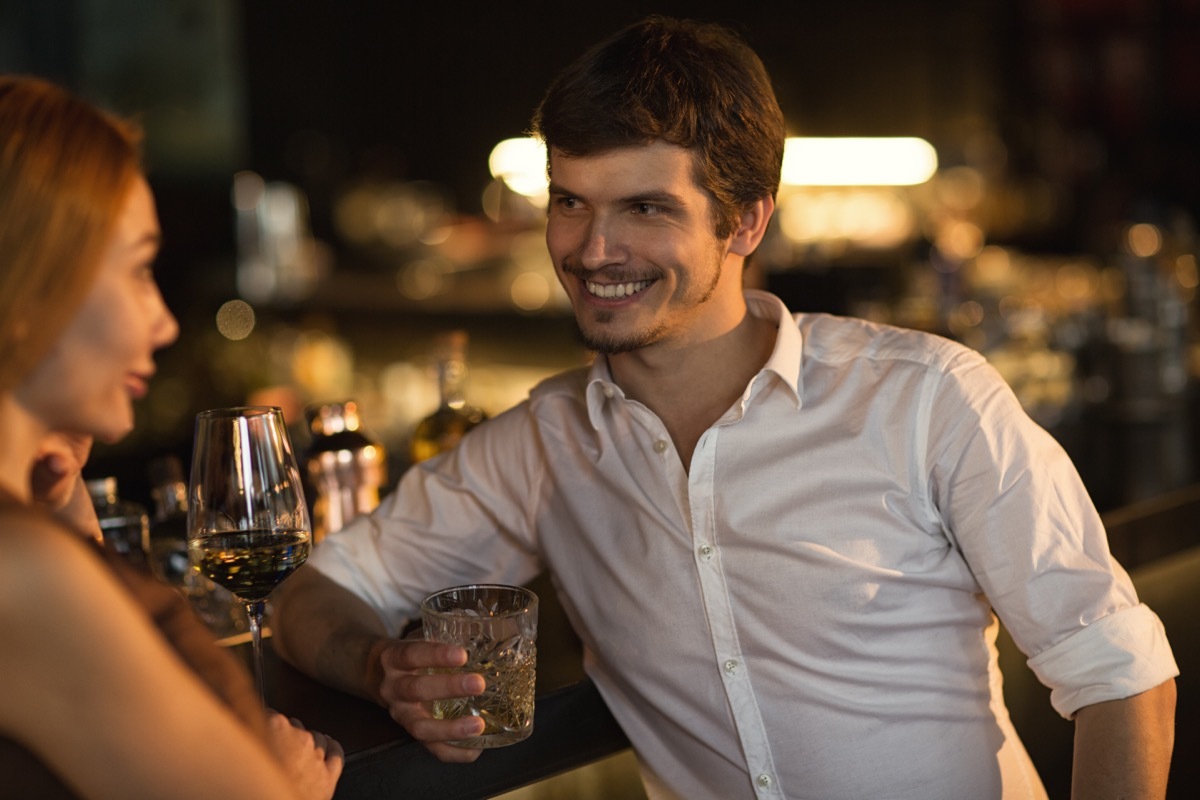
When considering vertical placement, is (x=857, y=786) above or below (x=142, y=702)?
below

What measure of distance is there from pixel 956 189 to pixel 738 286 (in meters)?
5.75

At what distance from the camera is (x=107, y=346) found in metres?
0.97

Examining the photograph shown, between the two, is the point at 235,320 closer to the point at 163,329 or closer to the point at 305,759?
the point at 305,759

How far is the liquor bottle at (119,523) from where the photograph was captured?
5.45ft

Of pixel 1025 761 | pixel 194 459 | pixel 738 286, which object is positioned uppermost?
pixel 738 286

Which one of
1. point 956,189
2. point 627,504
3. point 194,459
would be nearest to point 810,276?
point 627,504

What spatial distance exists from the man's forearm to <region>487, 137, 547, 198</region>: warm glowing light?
4.34m

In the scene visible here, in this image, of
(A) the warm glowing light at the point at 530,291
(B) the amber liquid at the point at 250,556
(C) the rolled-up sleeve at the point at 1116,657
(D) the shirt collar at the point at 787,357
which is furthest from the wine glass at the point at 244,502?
(A) the warm glowing light at the point at 530,291

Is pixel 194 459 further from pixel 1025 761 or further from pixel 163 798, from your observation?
pixel 1025 761

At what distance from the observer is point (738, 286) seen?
1.69m

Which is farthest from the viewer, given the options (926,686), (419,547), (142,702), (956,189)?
(956,189)

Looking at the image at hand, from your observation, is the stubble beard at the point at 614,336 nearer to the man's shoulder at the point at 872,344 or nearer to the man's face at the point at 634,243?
the man's face at the point at 634,243

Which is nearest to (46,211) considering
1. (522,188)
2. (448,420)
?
(448,420)

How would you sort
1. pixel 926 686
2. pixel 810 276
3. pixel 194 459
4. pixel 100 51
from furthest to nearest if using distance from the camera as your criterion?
1. pixel 100 51
2. pixel 810 276
3. pixel 926 686
4. pixel 194 459
